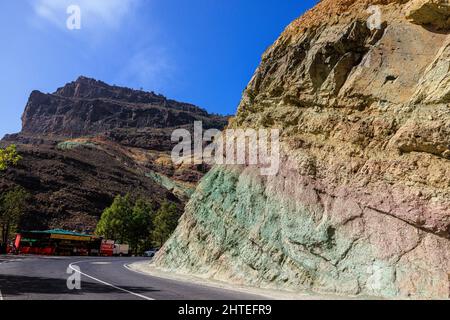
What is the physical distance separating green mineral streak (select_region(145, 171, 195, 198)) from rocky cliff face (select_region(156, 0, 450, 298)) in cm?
11429

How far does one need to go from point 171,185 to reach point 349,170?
128 metres

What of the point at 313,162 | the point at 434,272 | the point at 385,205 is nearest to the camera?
the point at 434,272

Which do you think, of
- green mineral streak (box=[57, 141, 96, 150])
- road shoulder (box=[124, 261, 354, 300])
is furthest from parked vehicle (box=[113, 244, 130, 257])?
green mineral streak (box=[57, 141, 96, 150])

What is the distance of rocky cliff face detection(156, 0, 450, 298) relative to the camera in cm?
1531

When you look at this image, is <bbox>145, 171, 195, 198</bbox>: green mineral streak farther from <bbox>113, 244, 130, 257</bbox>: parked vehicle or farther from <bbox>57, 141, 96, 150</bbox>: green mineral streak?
<bbox>113, 244, 130, 257</bbox>: parked vehicle

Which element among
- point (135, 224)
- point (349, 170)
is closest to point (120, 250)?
point (135, 224)

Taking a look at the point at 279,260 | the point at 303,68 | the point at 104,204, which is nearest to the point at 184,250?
the point at 279,260

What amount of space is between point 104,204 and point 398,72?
91821mm

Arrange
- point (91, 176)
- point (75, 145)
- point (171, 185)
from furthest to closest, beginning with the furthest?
point (75, 145)
point (171, 185)
point (91, 176)

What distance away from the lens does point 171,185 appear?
143 m

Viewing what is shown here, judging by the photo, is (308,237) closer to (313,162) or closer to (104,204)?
(313,162)

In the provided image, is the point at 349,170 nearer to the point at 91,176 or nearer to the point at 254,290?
the point at 254,290

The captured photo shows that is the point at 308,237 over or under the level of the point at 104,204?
under
